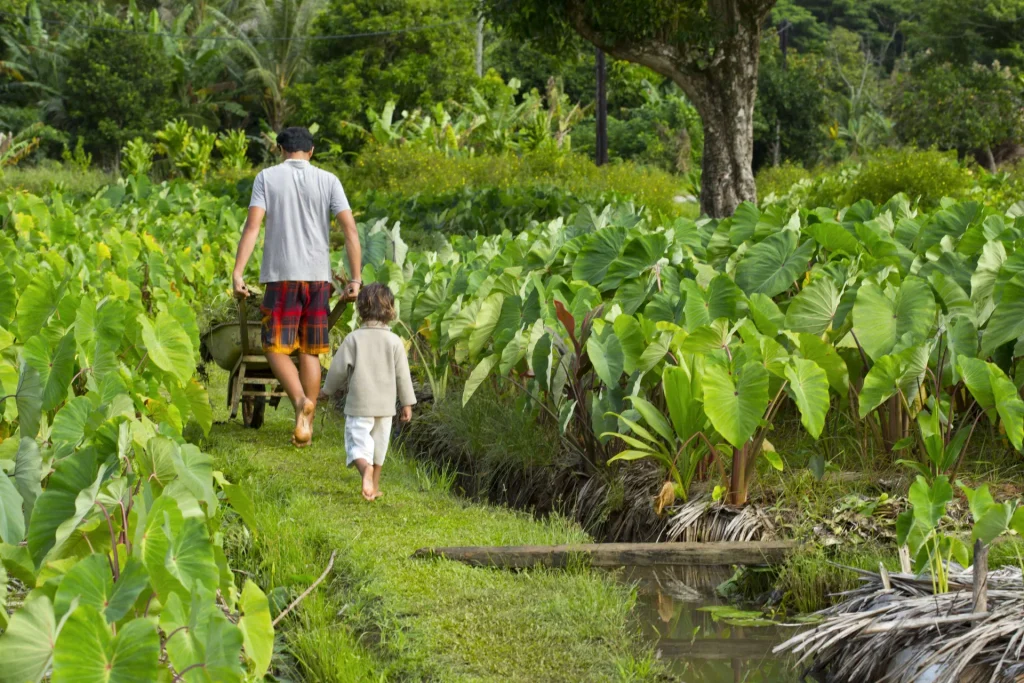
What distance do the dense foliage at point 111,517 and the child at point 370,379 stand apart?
68cm

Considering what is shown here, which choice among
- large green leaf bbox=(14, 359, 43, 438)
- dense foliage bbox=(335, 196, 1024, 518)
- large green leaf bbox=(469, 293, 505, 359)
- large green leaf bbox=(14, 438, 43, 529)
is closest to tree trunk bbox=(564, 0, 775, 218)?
dense foliage bbox=(335, 196, 1024, 518)

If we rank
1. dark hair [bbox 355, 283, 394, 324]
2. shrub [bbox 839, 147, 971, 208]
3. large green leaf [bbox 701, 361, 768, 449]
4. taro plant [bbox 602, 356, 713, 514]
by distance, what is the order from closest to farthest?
large green leaf [bbox 701, 361, 768, 449], taro plant [bbox 602, 356, 713, 514], dark hair [bbox 355, 283, 394, 324], shrub [bbox 839, 147, 971, 208]

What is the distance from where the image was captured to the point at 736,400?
4.79m

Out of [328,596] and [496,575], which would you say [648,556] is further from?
[328,596]

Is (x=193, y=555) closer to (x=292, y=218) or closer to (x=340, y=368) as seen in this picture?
(x=340, y=368)

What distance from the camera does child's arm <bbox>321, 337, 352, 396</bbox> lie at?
5750mm

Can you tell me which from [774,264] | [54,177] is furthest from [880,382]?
[54,177]

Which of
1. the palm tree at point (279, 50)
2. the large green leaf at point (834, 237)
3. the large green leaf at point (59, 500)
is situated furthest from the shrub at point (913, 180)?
the palm tree at point (279, 50)

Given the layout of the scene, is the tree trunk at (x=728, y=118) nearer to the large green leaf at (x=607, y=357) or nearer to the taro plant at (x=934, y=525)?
the large green leaf at (x=607, y=357)

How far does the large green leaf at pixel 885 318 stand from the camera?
5270 mm

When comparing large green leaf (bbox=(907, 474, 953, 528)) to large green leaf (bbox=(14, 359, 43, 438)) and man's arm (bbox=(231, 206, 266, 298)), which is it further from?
man's arm (bbox=(231, 206, 266, 298))

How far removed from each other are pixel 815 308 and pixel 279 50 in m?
35.0

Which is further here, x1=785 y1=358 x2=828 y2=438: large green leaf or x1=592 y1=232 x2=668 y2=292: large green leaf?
x1=592 y1=232 x2=668 y2=292: large green leaf

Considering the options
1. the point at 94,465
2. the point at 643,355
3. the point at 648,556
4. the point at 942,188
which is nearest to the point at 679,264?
the point at 643,355
